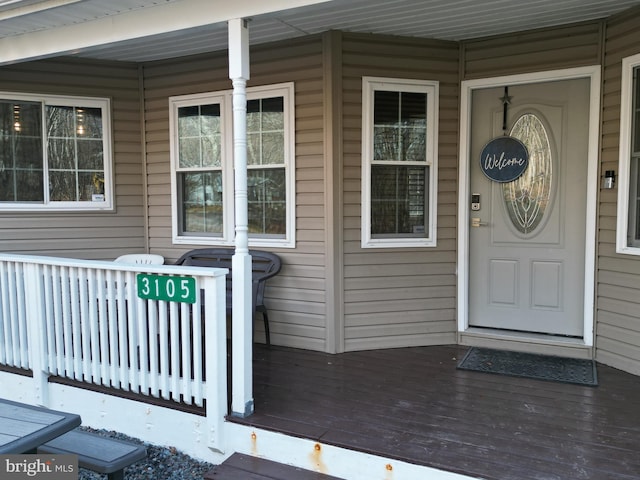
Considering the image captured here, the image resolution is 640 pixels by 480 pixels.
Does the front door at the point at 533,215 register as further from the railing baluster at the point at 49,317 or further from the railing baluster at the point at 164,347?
the railing baluster at the point at 49,317

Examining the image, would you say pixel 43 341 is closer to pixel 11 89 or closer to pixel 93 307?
pixel 93 307

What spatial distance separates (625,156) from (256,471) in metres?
3.09

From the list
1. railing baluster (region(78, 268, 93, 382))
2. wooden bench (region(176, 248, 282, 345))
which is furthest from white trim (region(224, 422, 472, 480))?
wooden bench (region(176, 248, 282, 345))

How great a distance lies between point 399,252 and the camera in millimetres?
4094

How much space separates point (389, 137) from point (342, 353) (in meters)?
1.76

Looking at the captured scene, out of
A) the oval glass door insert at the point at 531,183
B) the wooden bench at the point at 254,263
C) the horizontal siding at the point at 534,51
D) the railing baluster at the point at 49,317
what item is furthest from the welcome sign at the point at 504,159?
the railing baluster at the point at 49,317

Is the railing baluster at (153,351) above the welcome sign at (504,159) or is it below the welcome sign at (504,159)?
below

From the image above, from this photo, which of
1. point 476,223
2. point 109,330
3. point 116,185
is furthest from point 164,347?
point 476,223

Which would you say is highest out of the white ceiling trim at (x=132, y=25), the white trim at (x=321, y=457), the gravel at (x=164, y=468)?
the white ceiling trim at (x=132, y=25)

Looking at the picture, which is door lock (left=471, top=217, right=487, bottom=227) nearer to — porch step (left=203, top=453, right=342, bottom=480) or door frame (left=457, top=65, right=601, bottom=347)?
door frame (left=457, top=65, right=601, bottom=347)

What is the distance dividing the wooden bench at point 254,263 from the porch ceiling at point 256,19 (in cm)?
175

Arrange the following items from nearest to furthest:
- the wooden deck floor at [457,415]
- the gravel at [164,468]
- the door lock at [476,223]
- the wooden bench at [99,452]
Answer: the wooden bench at [99,452]
the wooden deck floor at [457,415]
the gravel at [164,468]
the door lock at [476,223]

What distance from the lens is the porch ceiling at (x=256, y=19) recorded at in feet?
9.68

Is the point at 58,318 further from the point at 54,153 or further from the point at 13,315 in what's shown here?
the point at 54,153
